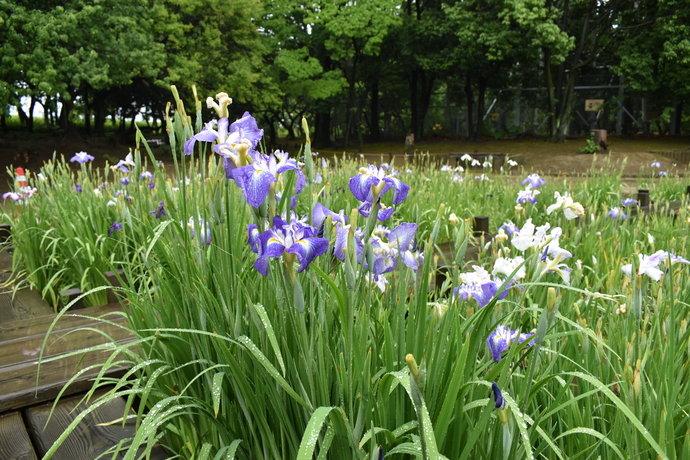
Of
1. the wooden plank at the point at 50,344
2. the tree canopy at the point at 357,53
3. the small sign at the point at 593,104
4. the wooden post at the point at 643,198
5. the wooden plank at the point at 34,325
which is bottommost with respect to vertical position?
the wooden plank at the point at 34,325

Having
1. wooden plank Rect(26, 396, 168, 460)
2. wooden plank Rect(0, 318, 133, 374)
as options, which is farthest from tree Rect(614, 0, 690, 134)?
wooden plank Rect(26, 396, 168, 460)

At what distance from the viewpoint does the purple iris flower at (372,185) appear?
115cm

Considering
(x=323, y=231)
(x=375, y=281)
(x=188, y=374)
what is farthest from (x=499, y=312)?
(x=188, y=374)

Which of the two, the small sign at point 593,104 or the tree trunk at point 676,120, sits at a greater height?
the small sign at point 593,104

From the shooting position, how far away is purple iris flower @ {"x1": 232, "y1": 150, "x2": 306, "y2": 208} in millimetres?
1083

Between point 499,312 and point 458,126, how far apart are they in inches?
1125

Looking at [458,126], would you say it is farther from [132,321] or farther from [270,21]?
[132,321]

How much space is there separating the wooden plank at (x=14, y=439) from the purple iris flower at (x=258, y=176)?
1.30m

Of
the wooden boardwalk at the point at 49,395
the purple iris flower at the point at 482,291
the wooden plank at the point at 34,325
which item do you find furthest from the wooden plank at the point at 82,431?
the purple iris flower at the point at 482,291

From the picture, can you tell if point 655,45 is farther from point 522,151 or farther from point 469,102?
point 469,102

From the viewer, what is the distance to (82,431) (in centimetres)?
181

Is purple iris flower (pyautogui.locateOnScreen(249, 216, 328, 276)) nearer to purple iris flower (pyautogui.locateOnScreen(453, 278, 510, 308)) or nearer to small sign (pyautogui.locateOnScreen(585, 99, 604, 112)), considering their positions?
purple iris flower (pyautogui.locateOnScreen(453, 278, 510, 308))

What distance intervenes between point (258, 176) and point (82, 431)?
1.33 meters

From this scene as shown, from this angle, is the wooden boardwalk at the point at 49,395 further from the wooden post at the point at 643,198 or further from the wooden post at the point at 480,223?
the wooden post at the point at 643,198
